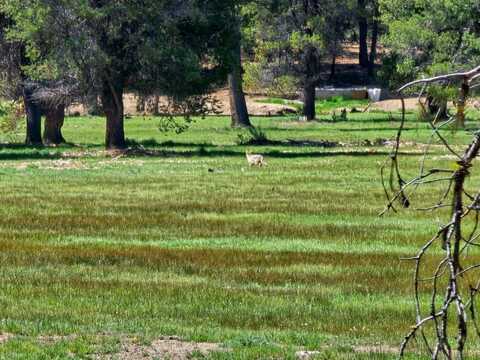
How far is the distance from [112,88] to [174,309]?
26.9 m

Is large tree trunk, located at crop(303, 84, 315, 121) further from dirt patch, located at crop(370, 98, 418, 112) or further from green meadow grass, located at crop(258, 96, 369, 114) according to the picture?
green meadow grass, located at crop(258, 96, 369, 114)

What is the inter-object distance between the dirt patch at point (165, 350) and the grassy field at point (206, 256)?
144 mm

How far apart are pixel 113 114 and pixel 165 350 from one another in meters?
30.2

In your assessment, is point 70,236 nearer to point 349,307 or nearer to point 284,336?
point 349,307

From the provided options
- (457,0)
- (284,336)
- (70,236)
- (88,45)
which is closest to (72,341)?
(284,336)

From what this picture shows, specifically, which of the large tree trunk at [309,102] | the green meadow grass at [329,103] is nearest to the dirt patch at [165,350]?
the large tree trunk at [309,102]

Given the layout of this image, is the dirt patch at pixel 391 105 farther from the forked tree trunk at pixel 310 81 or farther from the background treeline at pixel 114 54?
the background treeline at pixel 114 54

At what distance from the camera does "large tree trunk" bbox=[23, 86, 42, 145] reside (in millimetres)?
43713

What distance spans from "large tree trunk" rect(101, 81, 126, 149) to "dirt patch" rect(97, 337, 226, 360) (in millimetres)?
29330

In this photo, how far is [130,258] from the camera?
57.3ft

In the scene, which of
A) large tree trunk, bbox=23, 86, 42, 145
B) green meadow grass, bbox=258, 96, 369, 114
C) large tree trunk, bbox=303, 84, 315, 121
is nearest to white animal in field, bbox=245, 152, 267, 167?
large tree trunk, bbox=23, 86, 42, 145

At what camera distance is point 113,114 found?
4059cm

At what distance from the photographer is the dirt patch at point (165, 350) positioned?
1054 centimetres

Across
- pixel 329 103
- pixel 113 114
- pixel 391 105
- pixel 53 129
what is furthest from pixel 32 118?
pixel 329 103
